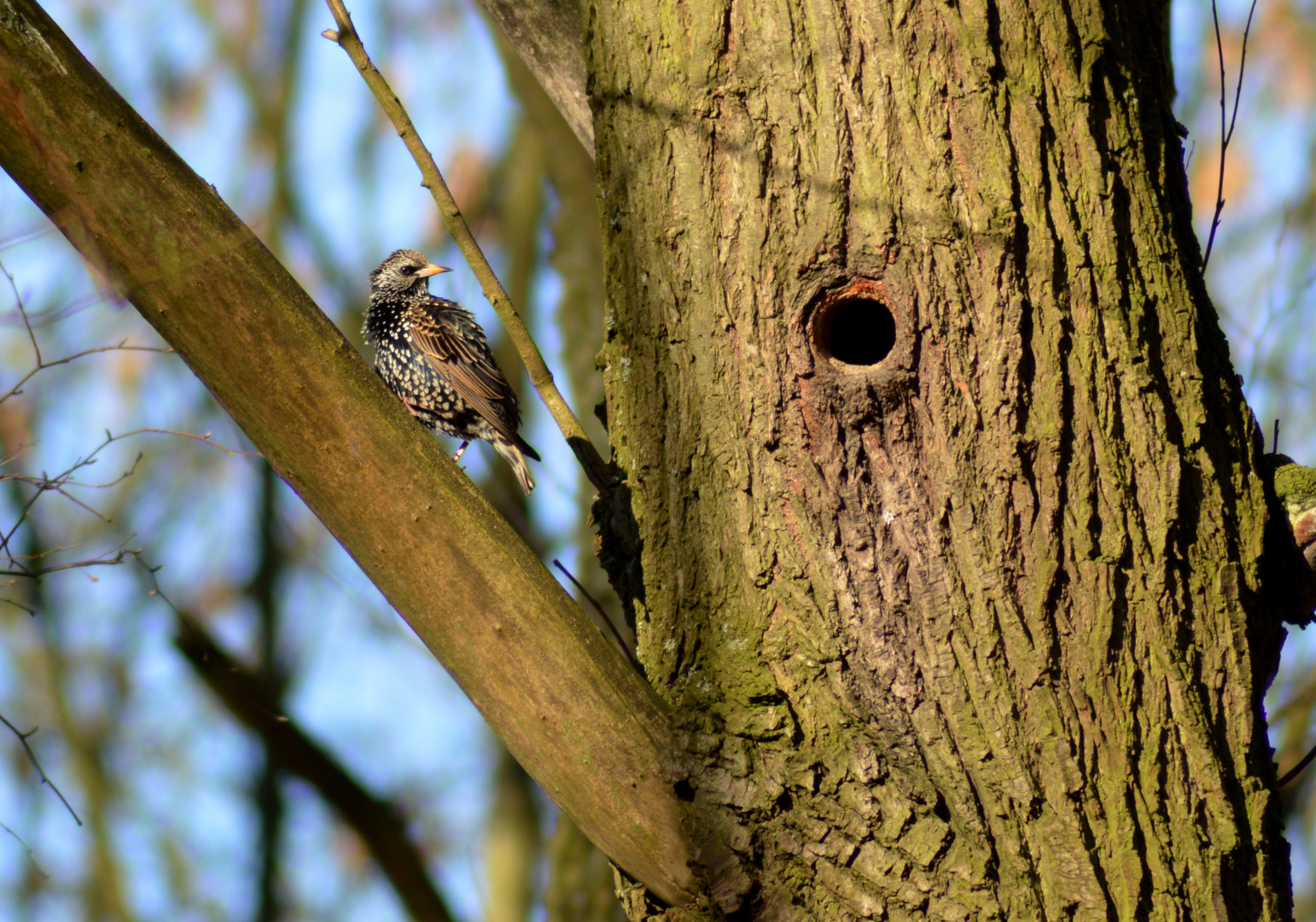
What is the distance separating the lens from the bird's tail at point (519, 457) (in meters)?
5.04

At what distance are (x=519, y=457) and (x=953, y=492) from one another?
145 inches

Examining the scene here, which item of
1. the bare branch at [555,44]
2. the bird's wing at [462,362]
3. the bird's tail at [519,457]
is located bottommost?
the bare branch at [555,44]

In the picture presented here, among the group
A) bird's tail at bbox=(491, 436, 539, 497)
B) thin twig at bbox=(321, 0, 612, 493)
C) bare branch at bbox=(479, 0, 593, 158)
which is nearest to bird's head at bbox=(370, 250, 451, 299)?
bird's tail at bbox=(491, 436, 539, 497)

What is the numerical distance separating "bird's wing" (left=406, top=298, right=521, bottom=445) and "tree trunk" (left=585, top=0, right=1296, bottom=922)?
3249 millimetres

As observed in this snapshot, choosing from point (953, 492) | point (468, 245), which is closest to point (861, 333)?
point (953, 492)

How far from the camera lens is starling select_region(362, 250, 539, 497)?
4918mm

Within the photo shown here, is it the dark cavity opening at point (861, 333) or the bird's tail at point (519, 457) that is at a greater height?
the bird's tail at point (519, 457)

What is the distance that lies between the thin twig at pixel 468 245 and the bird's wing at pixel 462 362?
261cm

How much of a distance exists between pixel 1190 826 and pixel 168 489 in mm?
7508

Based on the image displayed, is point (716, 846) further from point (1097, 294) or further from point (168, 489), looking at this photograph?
point (168, 489)

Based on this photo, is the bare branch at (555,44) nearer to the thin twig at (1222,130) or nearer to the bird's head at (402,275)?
the thin twig at (1222,130)

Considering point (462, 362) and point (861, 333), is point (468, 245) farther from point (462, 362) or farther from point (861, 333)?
point (462, 362)

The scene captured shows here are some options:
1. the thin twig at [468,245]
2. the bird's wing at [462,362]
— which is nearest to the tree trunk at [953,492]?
the thin twig at [468,245]

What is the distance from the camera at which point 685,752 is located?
5.12 ft
